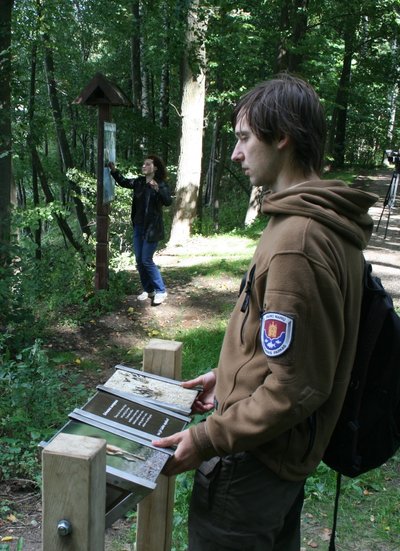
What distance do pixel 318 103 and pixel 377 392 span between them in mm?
849

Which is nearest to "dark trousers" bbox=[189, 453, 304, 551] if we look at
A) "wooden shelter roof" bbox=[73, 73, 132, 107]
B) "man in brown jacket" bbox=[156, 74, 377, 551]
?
"man in brown jacket" bbox=[156, 74, 377, 551]

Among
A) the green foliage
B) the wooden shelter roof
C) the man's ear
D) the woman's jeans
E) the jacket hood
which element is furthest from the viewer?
the woman's jeans

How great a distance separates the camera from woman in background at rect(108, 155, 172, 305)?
748cm

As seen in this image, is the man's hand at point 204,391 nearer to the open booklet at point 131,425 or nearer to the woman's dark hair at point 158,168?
the open booklet at point 131,425

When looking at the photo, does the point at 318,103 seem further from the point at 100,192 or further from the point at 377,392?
the point at 100,192

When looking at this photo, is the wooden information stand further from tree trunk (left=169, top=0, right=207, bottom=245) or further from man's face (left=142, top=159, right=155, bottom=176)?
tree trunk (left=169, top=0, right=207, bottom=245)

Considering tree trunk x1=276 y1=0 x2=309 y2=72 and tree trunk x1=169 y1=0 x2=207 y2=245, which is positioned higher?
tree trunk x1=276 y1=0 x2=309 y2=72

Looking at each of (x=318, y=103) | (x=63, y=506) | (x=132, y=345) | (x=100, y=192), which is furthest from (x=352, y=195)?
(x=100, y=192)

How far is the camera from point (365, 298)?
5.26ft

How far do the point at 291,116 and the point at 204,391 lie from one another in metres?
1.02

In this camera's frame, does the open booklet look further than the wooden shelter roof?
No

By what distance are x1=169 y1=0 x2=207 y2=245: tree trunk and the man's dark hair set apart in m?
10.7

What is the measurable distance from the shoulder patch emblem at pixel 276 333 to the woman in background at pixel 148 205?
6195mm

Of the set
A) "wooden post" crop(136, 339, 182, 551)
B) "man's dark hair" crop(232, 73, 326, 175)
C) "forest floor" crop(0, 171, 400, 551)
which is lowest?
"forest floor" crop(0, 171, 400, 551)
